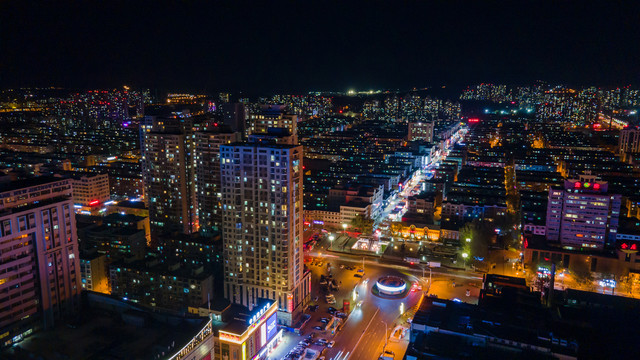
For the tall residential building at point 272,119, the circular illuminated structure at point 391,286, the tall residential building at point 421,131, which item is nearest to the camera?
the circular illuminated structure at point 391,286

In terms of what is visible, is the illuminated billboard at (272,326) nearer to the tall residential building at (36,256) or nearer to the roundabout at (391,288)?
the roundabout at (391,288)

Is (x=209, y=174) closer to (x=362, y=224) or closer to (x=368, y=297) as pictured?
(x=362, y=224)

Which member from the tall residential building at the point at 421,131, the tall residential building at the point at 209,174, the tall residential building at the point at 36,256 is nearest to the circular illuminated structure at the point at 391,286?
the tall residential building at the point at 209,174

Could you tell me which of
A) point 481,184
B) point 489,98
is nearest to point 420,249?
point 481,184

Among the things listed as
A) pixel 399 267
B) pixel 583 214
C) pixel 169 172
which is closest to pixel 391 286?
pixel 399 267

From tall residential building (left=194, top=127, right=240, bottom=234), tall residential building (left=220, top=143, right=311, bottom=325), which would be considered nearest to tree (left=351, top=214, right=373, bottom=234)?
tall residential building (left=194, top=127, right=240, bottom=234)
